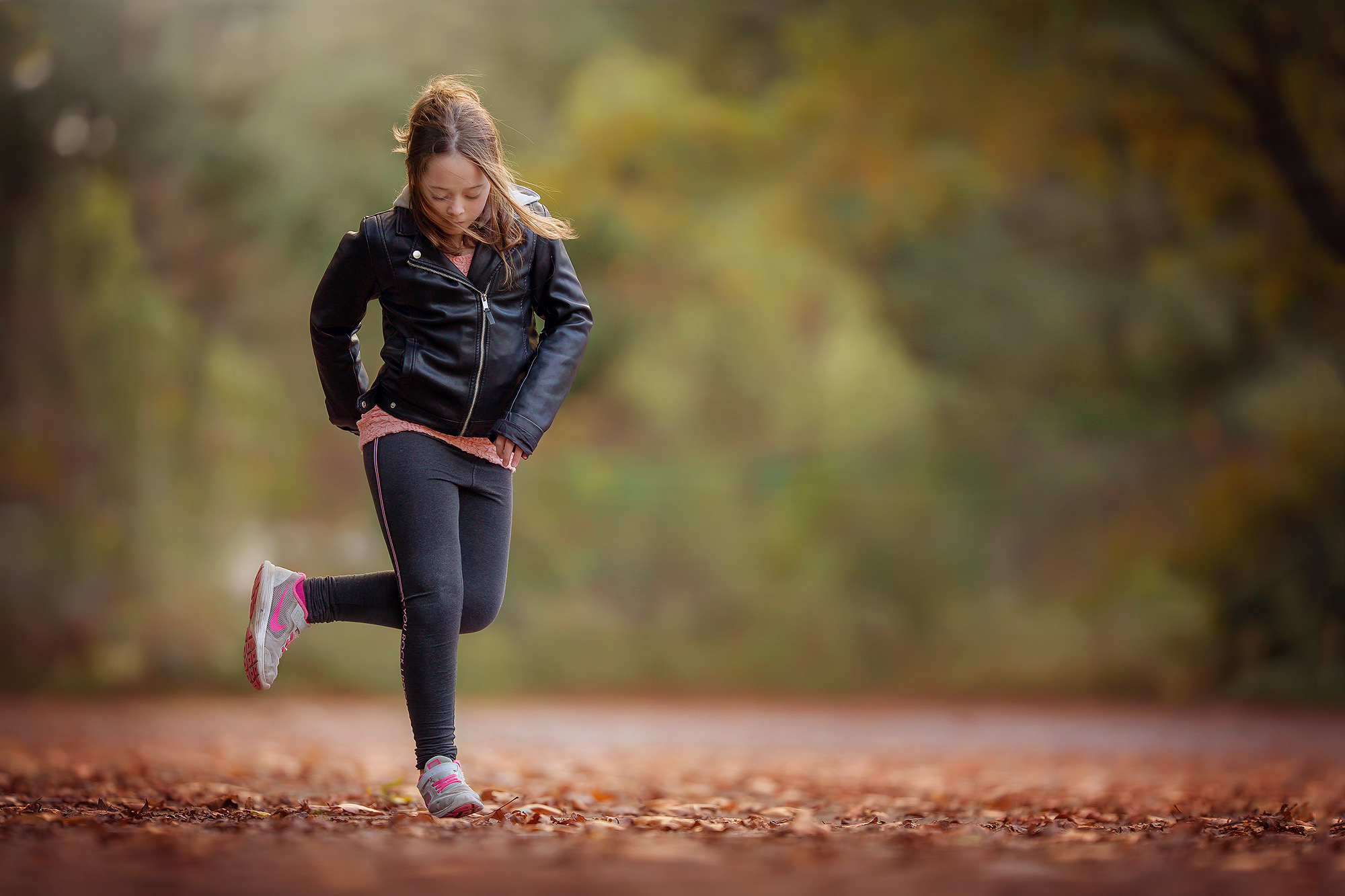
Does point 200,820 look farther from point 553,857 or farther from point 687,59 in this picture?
point 687,59

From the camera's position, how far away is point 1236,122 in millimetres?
7184

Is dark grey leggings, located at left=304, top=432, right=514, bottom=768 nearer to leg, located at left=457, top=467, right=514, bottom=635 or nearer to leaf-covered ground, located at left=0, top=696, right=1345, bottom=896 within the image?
leg, located at left=457, top=467, right=514, bottom=635

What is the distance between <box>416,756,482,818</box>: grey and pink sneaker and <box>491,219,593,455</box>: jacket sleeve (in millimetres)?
585

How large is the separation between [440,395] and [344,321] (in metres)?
0.29

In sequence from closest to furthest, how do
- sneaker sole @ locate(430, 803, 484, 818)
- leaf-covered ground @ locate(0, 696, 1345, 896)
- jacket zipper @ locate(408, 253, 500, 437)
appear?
leaf-covered ground @ locate(0, 696, 1345, 896) → sneaker sole @ locate(430, 803, 484, 818) → jacket zipper @ locate(408, 253, 500, 437)

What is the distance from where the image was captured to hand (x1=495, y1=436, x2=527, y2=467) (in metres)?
2.25

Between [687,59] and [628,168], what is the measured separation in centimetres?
75

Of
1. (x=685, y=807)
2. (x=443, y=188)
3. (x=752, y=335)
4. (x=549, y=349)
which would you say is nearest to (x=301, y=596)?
(x=549, y=349)

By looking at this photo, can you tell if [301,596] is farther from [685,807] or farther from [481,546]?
[685,807]

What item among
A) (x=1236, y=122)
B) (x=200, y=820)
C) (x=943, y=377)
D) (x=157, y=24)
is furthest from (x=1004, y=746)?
(x=157, y=24)

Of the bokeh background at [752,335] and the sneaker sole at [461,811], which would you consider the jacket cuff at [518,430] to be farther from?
the bokeh background at [752,335]

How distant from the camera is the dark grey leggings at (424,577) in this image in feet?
7.29

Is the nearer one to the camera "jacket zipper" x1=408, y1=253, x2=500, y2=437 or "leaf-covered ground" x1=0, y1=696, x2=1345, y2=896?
"leaf-covered ground" x1=0, y1=696, x2=1345, y2=896

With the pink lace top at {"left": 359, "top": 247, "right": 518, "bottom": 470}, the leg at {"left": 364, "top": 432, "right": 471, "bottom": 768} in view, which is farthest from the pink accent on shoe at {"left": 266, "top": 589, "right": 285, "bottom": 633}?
the pink lace top at {"left": 359, "top": 247, "right": 518, "bottom": 470}
